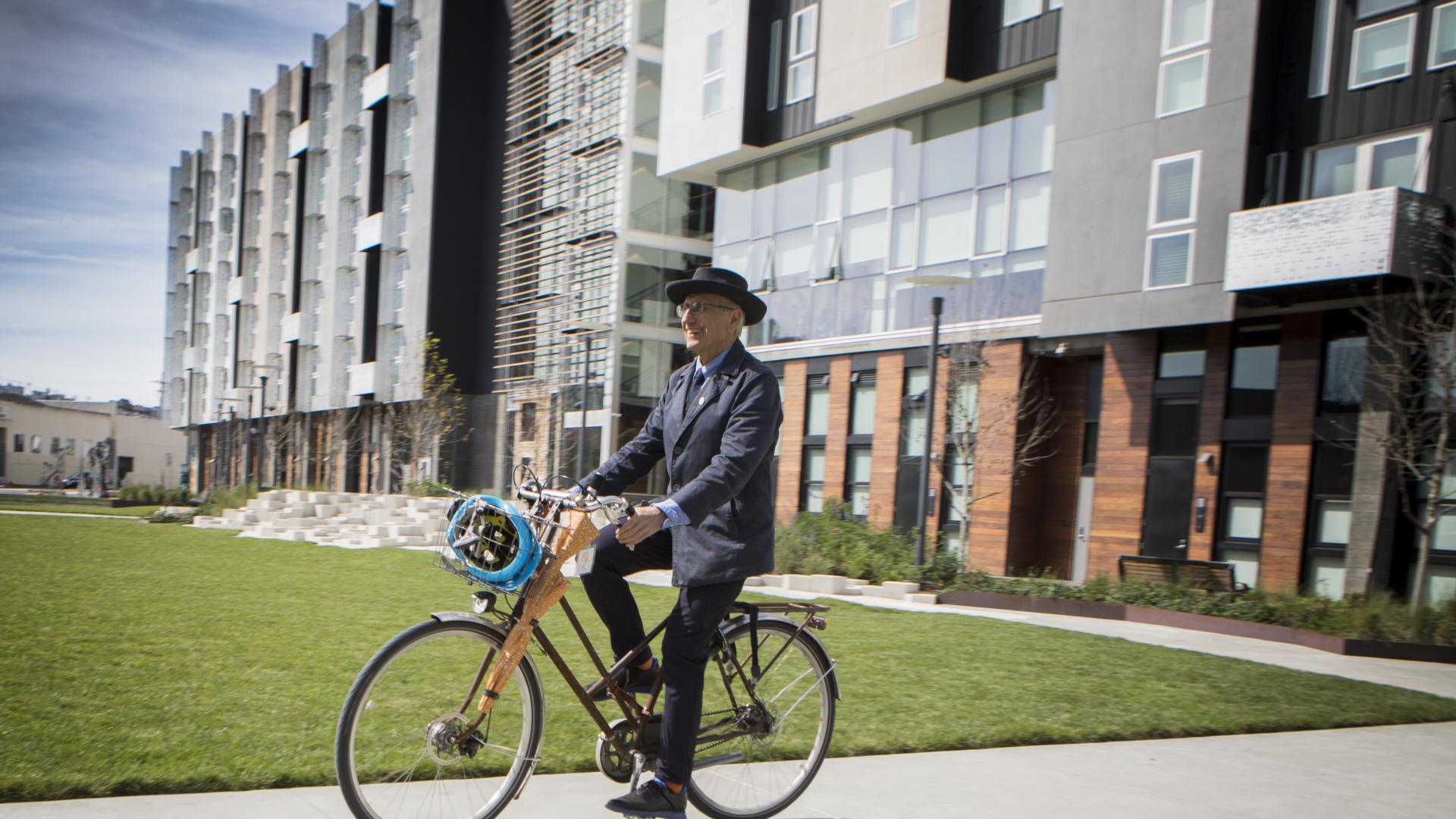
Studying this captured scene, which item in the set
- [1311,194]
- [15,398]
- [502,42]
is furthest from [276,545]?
[15,398]

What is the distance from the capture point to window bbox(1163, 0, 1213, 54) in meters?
20.2

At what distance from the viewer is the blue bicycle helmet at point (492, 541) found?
356 cm

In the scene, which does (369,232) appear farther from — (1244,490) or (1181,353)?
(1244,490)

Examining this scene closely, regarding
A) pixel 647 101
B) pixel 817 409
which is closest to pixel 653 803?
pixel 817 409

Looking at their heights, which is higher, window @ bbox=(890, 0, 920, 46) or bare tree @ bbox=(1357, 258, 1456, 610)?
window @ bbox=(890, 0, 920, 46)

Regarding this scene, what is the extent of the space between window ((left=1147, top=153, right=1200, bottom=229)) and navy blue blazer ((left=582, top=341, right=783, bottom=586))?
18.4 m

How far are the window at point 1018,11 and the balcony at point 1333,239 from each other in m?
7.68

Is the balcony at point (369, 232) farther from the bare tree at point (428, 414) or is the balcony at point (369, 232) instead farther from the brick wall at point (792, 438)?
the brick wall at point (792, 438)

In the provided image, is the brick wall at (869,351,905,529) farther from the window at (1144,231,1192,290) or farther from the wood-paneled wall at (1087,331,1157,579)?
the window at (1144,231,1192,290)

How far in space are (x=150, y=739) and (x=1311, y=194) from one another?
20068 millimetres

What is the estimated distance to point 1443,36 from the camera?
17500 millimetres

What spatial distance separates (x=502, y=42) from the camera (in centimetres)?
5103

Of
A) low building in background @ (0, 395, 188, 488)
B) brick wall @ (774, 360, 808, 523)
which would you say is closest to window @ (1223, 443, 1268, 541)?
brick wall @ (774, 360, 808, 523)

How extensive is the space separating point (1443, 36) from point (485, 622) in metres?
19.7
